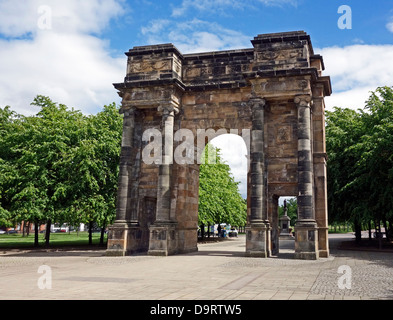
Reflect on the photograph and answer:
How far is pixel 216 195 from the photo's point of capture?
35031mm

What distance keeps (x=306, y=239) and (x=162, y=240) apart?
6.69 meters

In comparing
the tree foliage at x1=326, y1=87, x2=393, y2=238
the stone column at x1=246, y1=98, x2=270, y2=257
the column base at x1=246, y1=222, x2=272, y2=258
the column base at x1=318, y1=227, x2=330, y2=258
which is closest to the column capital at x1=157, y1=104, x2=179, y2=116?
the stone column at x1=246, y1=98, x2=270, y2=257

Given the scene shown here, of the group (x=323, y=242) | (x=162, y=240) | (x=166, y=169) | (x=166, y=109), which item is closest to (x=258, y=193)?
(x=323, y=242)

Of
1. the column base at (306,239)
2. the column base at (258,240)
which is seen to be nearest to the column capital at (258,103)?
the column base at (258,240)

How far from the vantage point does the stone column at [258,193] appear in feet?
56.3

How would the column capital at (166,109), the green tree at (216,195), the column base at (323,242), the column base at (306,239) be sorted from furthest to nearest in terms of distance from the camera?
1. the green tree at (216,195)
2. the column capital at (166,109)
3. the column base at (323,242)
4. the column base at (306,239)

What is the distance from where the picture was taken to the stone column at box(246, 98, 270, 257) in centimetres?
1717

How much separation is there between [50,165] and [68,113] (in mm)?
4355

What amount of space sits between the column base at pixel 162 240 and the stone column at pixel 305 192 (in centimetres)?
597

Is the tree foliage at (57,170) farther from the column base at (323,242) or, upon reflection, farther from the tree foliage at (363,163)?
the tree foliage at (363,163)

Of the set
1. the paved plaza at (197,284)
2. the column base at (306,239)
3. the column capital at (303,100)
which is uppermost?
the column capital at (303,100)

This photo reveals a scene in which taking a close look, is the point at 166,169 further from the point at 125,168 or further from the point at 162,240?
the point at 162,240
